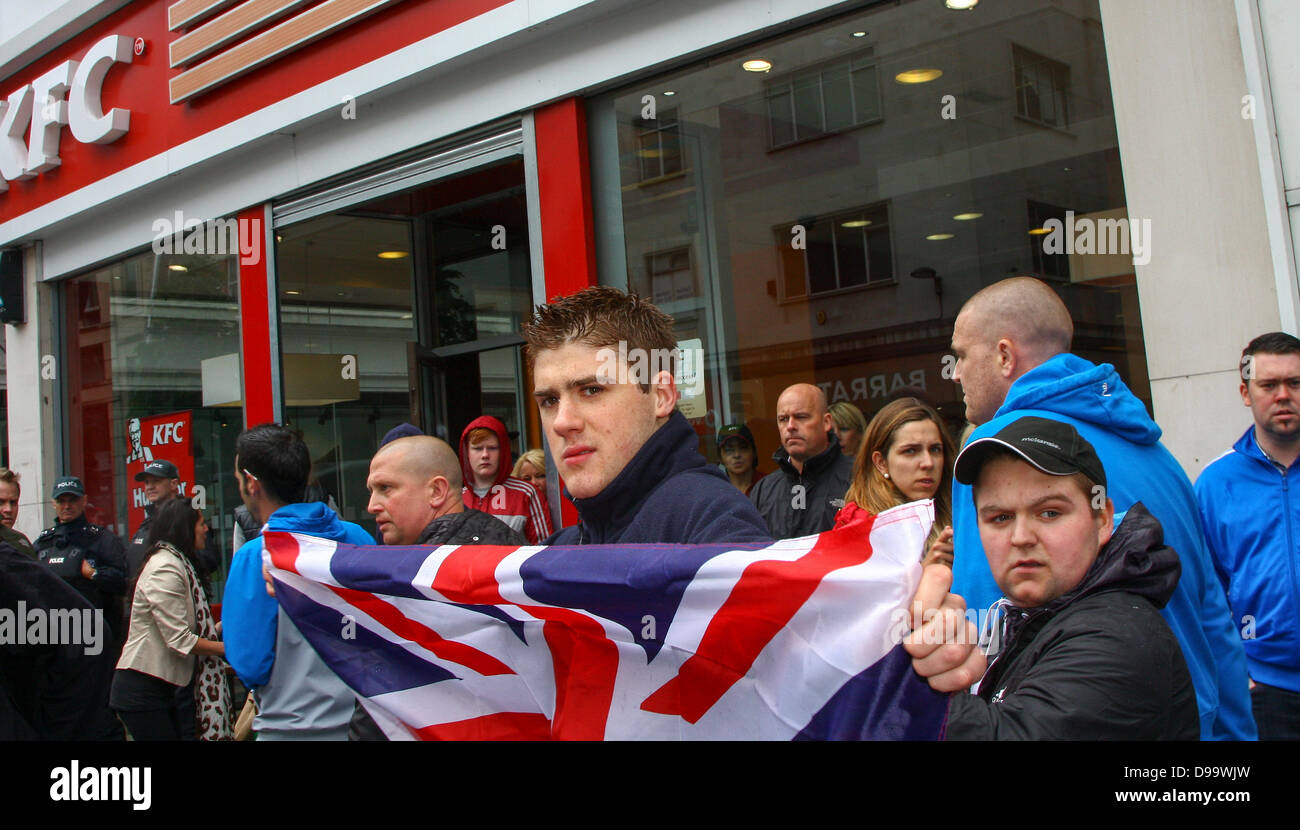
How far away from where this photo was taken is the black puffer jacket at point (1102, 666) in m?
1.75

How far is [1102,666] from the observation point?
71.6 inches

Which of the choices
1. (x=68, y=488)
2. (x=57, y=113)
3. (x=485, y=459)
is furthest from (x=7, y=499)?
(x=485, y=459)

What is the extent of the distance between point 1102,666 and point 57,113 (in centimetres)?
1074

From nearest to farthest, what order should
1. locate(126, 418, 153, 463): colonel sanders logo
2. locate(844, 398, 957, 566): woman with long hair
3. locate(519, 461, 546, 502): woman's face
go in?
locate(844, 398, 957, 566): woman with long hair
locate(519, 461, 546, 502): woman's face
locate(126, 418, 153, 463): colonel sanders logo

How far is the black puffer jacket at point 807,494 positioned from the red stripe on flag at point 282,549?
7.93 ft

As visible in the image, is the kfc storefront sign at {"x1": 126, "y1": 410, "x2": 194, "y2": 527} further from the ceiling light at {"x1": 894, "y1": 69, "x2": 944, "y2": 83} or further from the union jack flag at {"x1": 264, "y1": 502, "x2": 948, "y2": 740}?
the union jack flag at {"x1": 264, "y1": 502, "x2": 948, "y2": 740}

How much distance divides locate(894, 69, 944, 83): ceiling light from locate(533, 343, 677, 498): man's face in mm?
3764

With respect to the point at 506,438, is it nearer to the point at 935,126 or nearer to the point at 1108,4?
the point at 935,126

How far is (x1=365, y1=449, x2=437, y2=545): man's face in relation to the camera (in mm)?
3703

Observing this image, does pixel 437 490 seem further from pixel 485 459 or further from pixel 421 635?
pixel 485 459

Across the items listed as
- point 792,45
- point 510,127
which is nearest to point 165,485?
point 510,127

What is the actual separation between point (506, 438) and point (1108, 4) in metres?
4.00

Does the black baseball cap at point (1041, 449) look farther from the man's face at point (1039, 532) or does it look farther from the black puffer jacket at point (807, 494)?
the black puffer jacket at point (807, 494)

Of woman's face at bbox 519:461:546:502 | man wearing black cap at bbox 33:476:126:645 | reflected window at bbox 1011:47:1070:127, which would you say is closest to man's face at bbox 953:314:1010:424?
reflected window at bbox 1011:47:1070:127
